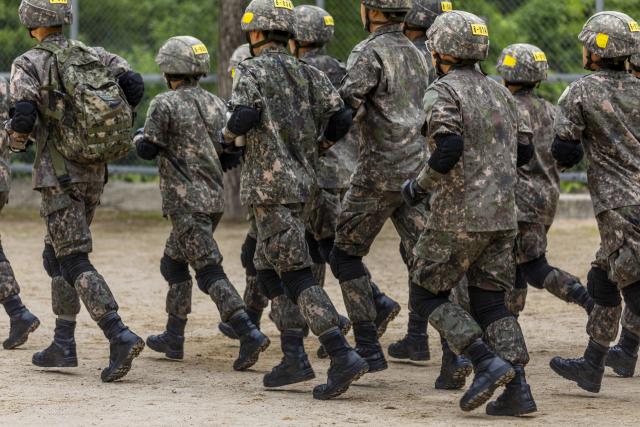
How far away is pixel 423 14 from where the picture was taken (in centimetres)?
637

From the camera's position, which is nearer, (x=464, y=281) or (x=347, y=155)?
(x=464, y=281)

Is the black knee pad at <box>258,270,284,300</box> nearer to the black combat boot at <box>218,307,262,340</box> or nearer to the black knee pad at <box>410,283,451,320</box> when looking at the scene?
the black knee pad at <box>410,283,451,320</box>

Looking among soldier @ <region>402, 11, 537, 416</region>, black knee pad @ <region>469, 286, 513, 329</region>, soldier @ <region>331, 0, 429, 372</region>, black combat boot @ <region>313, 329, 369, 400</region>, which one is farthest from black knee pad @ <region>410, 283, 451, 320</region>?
soldier @ <region>331, 0, 429, 372</region>

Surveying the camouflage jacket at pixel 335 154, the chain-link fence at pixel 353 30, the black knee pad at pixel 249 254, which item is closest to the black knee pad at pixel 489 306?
the camouflage jacket at pixel 335 154

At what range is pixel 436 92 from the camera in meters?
4.74

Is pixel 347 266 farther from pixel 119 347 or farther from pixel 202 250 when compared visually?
pixel 119 347

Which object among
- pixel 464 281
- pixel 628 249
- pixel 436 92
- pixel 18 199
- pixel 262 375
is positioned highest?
pixel 436 92

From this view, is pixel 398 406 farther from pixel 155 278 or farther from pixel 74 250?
pixel 155 278

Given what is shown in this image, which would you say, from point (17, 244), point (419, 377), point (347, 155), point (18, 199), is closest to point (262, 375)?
point (419, 377)

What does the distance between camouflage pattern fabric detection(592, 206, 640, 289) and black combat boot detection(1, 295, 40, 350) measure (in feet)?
13.3

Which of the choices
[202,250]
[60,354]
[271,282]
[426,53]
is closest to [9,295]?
[60,354]

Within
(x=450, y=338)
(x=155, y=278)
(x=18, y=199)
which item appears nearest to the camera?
(x=450, y=338)

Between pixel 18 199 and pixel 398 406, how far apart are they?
11574mm

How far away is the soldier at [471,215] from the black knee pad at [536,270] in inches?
75.4
